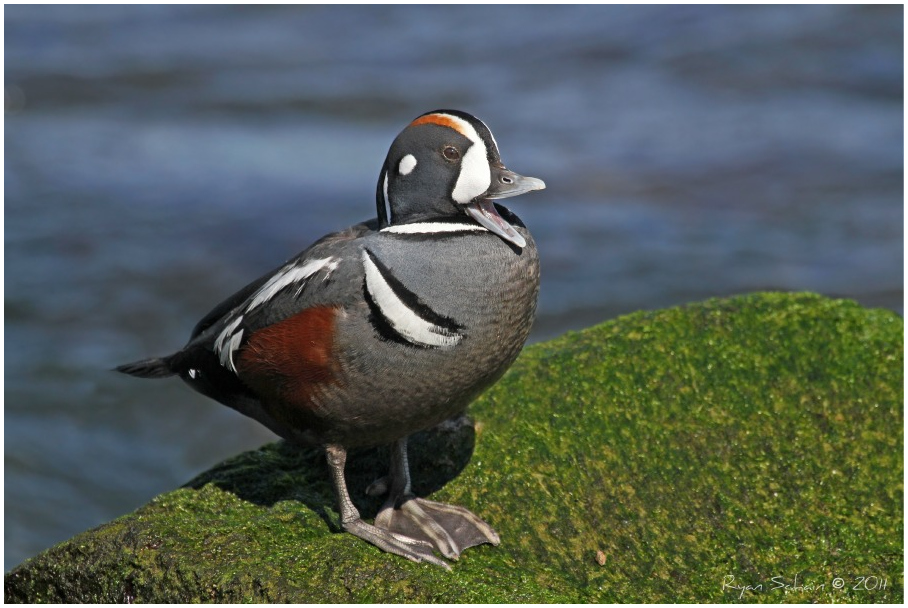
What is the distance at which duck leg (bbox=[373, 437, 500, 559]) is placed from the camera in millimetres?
4629

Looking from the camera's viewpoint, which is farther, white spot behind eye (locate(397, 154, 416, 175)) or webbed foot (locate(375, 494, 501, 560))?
webbed foot (locate(375, 494, 501, 560))

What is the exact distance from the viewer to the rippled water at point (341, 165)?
33.0 feet

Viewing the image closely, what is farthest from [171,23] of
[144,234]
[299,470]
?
[299,470]

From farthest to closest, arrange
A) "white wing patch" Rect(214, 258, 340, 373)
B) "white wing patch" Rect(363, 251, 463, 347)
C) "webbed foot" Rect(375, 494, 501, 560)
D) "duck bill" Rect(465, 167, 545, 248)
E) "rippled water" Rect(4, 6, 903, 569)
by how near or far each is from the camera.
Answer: "rippled water" Rect(4, 6, 903, 569) < "webbed foot" Rect(375, 494, 501, 560) < "white wing patch" Rect(214, 258, 340, 373) < "duck bill" Rect(465, 167, 545, 248) < "white wing patch" Rect(363, 251, 463, 347)

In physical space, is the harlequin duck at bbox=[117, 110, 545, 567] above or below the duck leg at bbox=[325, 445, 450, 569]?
above

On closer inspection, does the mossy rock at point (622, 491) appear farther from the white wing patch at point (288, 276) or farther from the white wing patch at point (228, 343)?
the white wing patch at point (288, 276)

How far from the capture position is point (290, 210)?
40.2 ft

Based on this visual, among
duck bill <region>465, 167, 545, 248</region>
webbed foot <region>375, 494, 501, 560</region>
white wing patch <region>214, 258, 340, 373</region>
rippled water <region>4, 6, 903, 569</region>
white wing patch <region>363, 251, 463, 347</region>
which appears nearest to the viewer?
white wing patch <region>363, 251, 463, 347</region>

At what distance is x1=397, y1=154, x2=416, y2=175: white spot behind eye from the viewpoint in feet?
14.5

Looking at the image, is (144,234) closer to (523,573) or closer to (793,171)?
(793,171)

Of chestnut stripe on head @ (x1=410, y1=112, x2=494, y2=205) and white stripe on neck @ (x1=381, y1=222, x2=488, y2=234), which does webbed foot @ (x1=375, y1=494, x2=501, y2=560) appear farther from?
chestnut stripe on head @ (x1=410, y1=112, x2=494, y2=205)

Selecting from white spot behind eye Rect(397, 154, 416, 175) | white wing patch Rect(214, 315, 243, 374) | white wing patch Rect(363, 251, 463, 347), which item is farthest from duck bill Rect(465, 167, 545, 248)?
white wing patch Rect(214, 315, 243, 374)

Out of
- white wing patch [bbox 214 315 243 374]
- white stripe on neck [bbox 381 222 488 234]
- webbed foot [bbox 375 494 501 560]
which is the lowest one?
webbed foot [bbox 375 494 501 560]

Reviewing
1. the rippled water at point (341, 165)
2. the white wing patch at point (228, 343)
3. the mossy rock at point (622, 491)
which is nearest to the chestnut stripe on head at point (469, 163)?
the white wing patch at point (228, 343)
